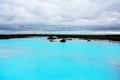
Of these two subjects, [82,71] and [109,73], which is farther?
[82,71]

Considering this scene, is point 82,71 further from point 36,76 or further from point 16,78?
point 16,78

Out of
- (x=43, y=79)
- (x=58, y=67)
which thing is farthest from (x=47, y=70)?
(x=43, y=79)

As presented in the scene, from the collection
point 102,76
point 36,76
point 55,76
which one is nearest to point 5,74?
point 36,76

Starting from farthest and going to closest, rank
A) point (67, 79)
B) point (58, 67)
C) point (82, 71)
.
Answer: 1. point (58, 67)
2. point (82, 71)
3. point (67, 79)

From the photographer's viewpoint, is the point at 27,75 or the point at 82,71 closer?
the point at 27,75

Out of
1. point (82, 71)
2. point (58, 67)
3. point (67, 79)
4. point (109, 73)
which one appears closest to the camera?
point (67, 79)

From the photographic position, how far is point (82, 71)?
11828mm

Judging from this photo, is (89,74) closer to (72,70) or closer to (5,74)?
(72,70)

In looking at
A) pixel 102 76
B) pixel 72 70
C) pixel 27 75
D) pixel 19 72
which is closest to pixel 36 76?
pixel 27 75

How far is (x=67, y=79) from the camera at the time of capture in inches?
403

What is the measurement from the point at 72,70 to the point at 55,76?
1.69 metres

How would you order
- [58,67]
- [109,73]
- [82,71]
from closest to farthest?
1. [109,73]
2. [82,71]
3. [58,67]

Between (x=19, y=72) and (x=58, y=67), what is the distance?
2527mm

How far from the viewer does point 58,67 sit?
513 inches
